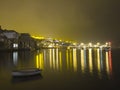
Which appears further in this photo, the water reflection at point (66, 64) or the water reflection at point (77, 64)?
the water reflection at point (77, 64)

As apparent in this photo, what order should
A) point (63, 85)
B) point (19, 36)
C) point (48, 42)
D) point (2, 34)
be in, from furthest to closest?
point (48, 42) < point (19, 36) < point (2, 34) < point (63, 85)

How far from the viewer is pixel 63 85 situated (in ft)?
79.6

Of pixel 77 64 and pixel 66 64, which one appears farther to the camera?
pixel 66 64

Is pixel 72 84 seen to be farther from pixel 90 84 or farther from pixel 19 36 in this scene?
pixel 19 36

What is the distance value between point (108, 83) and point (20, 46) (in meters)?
100

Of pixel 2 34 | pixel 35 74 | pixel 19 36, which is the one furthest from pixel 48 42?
pixel 35 74

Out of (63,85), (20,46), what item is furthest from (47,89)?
(20,46)

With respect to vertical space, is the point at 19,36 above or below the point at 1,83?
above

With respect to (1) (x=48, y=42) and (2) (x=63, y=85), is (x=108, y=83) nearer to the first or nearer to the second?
(2) (x=63, y=85)

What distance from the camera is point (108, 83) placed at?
24.8 m

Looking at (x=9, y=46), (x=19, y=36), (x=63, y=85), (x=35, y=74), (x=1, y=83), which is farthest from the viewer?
(x=19, y=36)

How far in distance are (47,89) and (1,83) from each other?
5.89 meters

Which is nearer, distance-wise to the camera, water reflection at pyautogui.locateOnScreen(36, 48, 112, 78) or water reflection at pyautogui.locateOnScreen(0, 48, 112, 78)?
water reflection at pyautogui.locateOnScreen(0, 48, 112, 78)

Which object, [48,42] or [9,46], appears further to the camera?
[48,42]
